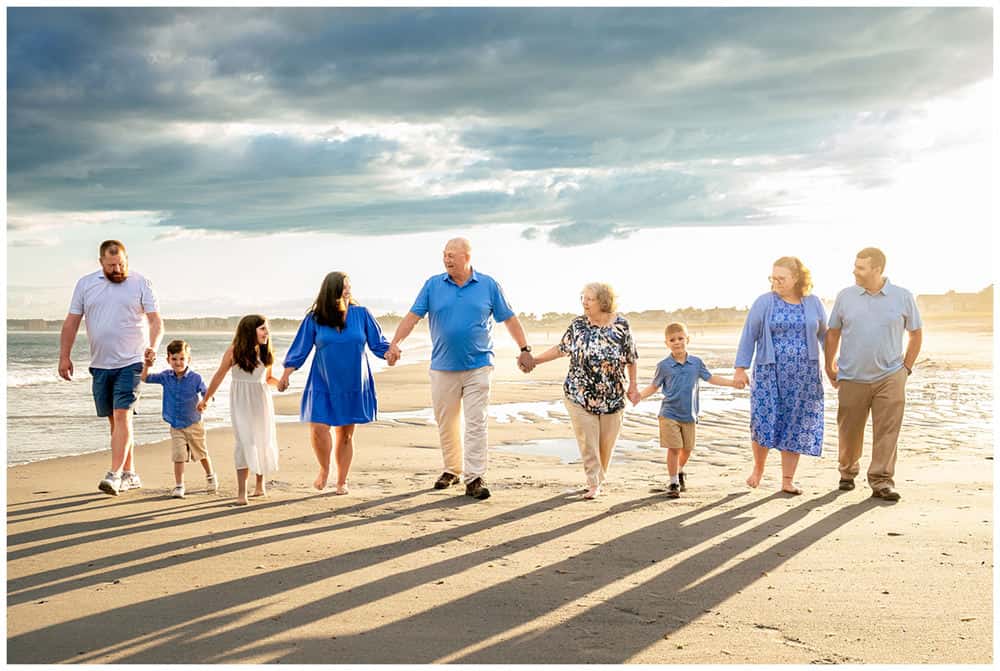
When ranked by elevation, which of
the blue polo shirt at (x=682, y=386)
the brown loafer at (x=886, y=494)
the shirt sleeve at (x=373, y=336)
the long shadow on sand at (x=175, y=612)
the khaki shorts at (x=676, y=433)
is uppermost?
the shirt sleeve at (x=373, y=336)

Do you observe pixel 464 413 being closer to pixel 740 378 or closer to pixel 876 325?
pixel 740 378

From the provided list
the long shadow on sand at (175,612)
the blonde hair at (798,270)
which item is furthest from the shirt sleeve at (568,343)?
the long shadow on sand at (175,612)

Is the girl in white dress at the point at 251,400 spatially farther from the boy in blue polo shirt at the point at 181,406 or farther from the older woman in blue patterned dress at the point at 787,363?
the older woman in blue patterned dress at the point at 787,363

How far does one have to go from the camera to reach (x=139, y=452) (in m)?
10.5

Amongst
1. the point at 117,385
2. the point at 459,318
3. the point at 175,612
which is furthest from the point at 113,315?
the point at 175,612

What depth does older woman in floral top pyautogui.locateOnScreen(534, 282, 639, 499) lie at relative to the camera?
763 cm

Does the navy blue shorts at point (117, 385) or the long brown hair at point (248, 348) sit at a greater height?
the long brown hair at point (248, 348)

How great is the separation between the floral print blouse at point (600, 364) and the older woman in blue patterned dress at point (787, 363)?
1.05 metres

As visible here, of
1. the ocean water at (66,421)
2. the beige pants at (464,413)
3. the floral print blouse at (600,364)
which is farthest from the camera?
the ocean water at (66,421)

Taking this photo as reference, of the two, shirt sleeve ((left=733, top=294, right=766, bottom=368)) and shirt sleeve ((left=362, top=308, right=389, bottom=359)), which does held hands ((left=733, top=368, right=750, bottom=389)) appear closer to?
shirt sleeve ((left=733, top=294, right=766, bottom=368))

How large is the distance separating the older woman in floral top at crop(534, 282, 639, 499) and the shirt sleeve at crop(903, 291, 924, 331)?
8.12ft

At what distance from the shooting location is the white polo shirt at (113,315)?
796 cm

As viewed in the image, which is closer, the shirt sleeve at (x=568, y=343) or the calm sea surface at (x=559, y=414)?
the shirt sleeve at (x=568, y=343)

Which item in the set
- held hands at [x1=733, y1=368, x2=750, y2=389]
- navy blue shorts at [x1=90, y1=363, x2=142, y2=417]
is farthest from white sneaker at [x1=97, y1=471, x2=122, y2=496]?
held hands at [x1=733, y1=368, x2=750, y2=389]
